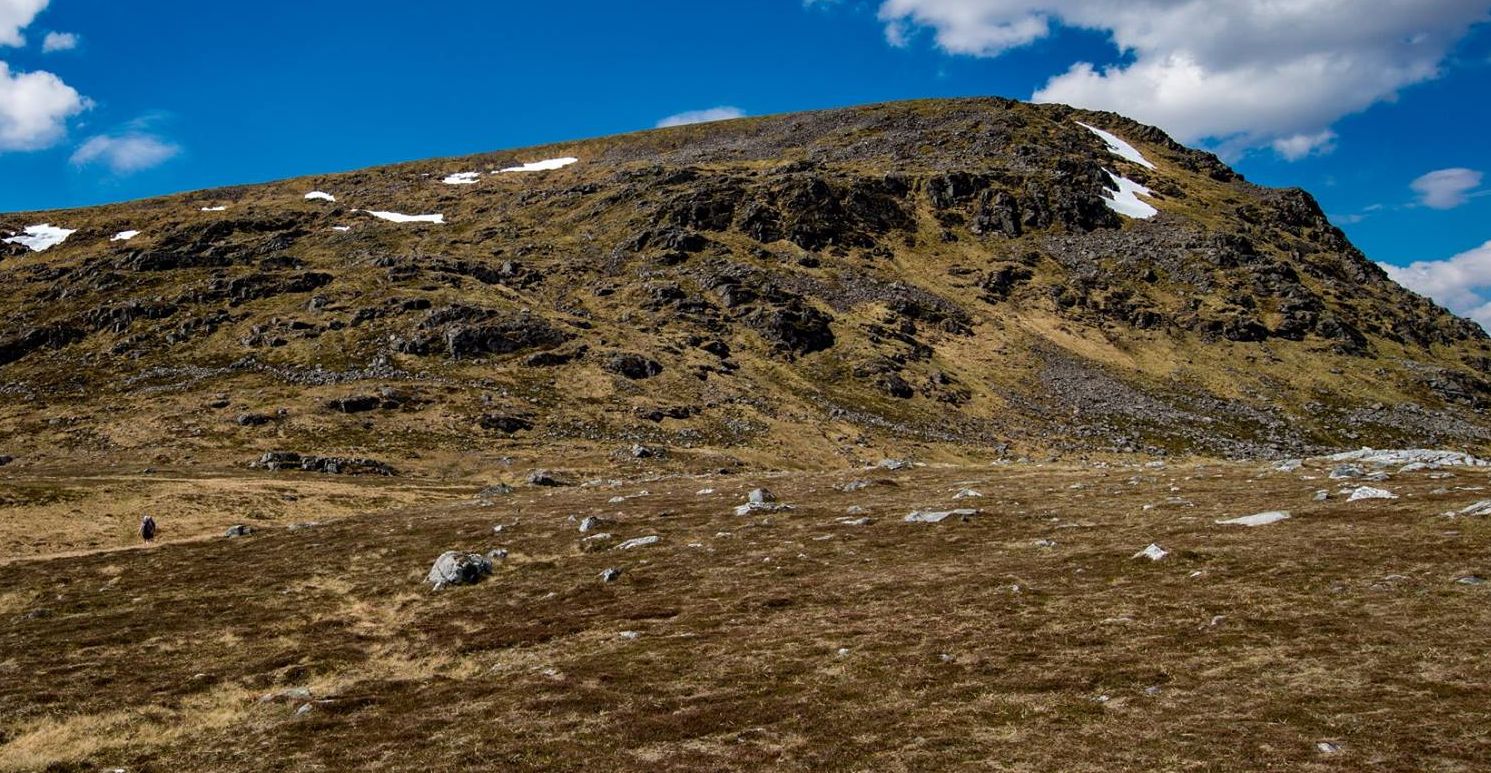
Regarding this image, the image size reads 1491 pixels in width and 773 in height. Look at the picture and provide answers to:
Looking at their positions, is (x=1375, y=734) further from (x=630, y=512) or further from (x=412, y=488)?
(x=412, y=488)

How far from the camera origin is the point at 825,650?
24484 millimetres

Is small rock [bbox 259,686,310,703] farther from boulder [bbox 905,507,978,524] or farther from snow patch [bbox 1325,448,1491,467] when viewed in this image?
snow patch [bbox 1325,448,1491,467]

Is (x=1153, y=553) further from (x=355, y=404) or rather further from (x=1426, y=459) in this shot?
(x=355, y=404)

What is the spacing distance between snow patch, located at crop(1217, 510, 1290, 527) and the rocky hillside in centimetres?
7463

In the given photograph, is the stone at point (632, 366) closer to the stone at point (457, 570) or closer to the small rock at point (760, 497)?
the small rock at point (760, 497)

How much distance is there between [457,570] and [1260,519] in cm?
3928

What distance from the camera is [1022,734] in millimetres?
16828

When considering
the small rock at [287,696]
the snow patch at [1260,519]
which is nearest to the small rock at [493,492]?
the small rock at [287,696]

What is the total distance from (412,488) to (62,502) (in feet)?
93.5

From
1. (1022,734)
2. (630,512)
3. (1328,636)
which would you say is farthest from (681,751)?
(630,512)

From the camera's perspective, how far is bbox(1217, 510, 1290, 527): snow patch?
35.3m

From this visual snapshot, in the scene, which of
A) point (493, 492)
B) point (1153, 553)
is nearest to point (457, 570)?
point (1153, 553)

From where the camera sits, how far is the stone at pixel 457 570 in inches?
1556

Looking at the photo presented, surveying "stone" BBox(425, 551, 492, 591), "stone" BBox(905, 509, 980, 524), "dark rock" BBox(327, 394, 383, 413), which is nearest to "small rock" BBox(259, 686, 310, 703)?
"stone" BBox(425, 551, 492, 591)
